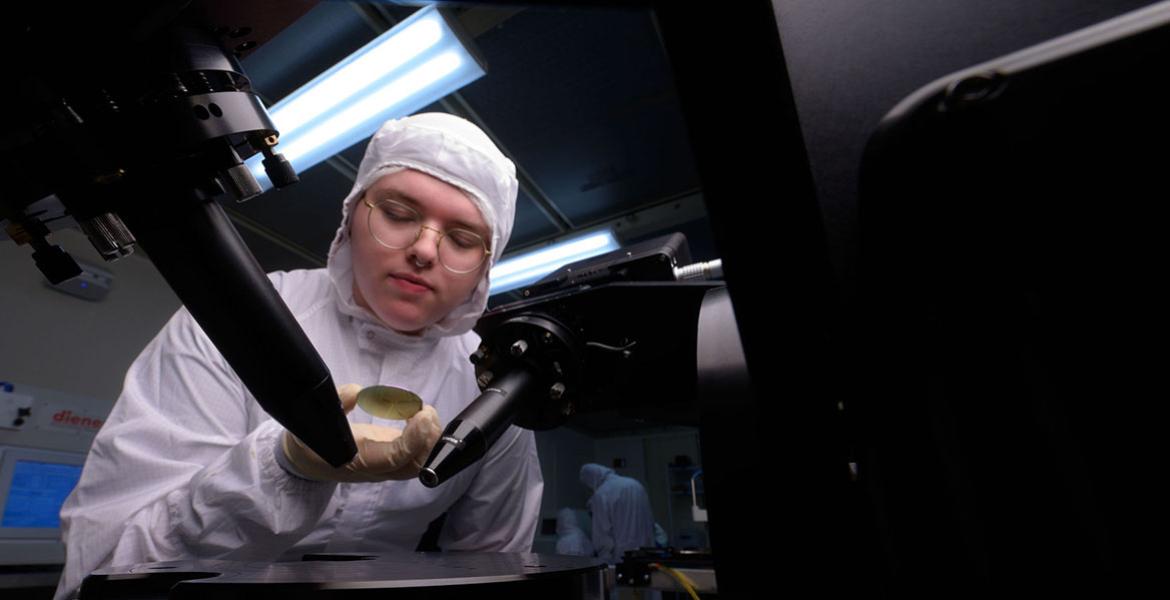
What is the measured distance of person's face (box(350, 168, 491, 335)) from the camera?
0.97m

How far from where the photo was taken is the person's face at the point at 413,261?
974 millimetres

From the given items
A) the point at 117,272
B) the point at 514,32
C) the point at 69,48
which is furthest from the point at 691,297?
the point at 117,272

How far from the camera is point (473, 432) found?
1.28 ft

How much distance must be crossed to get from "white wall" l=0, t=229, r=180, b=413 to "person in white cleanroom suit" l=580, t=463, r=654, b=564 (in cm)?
412

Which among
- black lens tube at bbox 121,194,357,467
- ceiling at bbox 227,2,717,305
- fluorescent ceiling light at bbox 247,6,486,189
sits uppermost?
ceiling at bbox 227,2,717,305

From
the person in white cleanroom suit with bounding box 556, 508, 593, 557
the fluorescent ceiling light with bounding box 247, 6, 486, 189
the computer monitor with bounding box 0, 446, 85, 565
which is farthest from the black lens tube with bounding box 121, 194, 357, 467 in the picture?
the person in white cleanroom suit with bounding box 556, 508, 593, 557

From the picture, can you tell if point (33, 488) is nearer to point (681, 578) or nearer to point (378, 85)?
point (378, 85)

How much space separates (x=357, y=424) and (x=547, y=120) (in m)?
1.95

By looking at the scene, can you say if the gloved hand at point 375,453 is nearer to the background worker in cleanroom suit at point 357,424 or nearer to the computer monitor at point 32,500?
the background worker in cleanroom suit at point 357,424

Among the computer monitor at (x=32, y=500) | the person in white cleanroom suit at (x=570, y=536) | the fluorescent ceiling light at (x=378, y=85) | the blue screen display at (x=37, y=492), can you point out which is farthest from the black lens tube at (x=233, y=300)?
the person in white cleanroom suit at (x=570, y=536)

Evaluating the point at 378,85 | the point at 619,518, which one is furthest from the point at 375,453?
the point at 619,518

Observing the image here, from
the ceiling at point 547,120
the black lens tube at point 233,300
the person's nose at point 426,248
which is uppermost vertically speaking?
the ceiling at point 547,120

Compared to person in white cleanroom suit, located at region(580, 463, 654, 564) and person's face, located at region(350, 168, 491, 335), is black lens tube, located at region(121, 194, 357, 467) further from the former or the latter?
person in white cleanroom suit, located at region(580, 463, 654, 564)

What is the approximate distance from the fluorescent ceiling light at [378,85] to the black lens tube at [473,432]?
1.63 m
